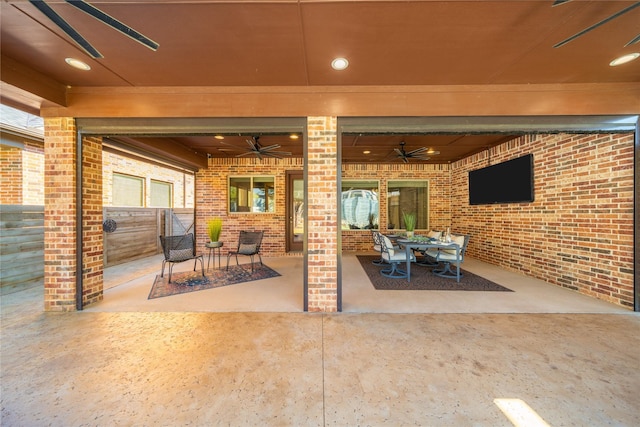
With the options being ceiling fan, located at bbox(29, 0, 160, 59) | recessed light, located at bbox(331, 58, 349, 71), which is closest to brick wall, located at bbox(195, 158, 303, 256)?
recessed light, located at bbox(331, 58, 349, 71)

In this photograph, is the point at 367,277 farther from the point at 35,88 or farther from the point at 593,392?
the point at 35,88

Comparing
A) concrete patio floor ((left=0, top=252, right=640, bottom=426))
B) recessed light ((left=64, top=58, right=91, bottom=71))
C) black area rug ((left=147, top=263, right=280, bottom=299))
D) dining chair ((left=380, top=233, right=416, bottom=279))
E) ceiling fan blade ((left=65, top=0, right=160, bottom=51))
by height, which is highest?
recessed light ((left=64, top=58, right=91, bottom=71))

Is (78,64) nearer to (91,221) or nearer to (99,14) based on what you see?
(99,14)

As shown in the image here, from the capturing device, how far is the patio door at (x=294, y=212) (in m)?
6.87

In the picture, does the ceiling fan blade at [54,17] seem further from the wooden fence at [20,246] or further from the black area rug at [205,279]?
the wooden fence at [20,246]

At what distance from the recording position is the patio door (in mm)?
6867

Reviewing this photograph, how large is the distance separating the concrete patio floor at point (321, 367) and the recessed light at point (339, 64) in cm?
287

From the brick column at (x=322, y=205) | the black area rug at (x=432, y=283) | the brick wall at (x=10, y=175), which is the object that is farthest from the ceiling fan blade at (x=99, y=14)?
the brick wall at (x=10, y=175)

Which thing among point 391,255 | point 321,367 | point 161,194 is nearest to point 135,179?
point 161,194

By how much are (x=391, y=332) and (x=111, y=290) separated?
4.38 meters

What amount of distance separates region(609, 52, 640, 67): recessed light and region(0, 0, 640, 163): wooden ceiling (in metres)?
0.10

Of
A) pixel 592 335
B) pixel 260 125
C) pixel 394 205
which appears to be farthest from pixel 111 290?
pixel 394 205

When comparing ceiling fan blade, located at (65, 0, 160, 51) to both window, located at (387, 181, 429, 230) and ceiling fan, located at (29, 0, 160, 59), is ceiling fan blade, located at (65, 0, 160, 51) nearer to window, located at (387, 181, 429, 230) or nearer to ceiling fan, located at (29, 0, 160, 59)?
ceiling fan, located at (29, 0, 160, 59)

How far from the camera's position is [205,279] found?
4207 millimetres
